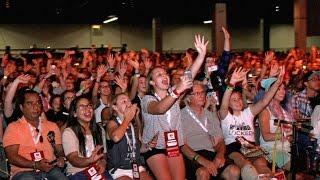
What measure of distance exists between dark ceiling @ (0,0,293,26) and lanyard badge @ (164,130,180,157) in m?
14.3

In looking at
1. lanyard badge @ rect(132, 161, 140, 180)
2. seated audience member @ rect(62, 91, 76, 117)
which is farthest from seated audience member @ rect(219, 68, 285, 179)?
seated audience member @ rect(62, 91, 76, 117)

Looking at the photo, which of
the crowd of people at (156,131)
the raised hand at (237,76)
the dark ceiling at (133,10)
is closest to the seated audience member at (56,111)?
the crowd of people at (156,131)

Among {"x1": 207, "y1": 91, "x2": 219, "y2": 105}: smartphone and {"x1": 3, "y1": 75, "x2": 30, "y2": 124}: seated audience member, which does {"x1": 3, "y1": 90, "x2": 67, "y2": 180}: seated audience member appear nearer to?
{"x1": 3, "y1": 75, "x2": 30, "y2": 124}: seated audience member

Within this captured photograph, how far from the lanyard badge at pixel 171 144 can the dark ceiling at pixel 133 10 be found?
14.3 meters

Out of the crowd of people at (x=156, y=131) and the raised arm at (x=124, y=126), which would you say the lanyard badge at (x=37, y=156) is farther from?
the raised arm at (x=124, y=126)

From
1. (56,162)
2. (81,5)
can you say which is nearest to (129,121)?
(56,162)

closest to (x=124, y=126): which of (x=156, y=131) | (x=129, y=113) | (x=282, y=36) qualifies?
(x=129, y=113)

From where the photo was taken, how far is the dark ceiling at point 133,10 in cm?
2561

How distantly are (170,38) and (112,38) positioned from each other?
456 cm

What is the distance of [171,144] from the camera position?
251 inches

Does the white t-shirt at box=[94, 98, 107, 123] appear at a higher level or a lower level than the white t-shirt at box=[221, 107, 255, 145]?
higher

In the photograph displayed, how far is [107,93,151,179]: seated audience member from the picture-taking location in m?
6.52

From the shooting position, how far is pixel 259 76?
11477mm

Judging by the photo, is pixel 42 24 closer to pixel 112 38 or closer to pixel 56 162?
pixel 112 38
